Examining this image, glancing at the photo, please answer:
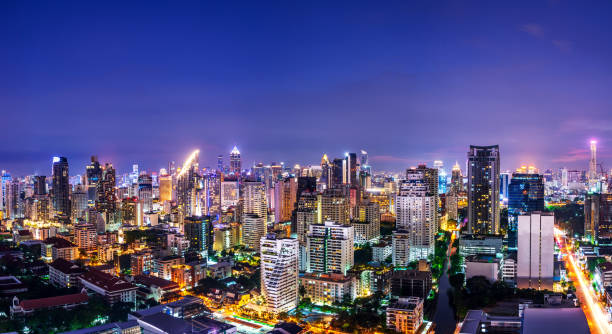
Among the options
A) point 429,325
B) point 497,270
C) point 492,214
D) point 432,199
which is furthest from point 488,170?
point 429,325

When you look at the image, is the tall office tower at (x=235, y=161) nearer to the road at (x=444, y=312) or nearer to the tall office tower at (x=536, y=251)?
the road at (x=444, y=312)

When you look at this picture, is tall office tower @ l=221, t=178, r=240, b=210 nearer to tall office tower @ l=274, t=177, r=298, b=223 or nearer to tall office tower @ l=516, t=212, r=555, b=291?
tall office tower @ l=274, t=177, r=298, b=223

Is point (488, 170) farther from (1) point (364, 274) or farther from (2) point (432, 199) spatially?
(1) point (364, 274)

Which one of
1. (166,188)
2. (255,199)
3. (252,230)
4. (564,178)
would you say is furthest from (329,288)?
(564,178)

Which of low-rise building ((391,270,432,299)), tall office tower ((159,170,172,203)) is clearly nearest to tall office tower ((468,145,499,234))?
low-rise building ((391,270,432,299))

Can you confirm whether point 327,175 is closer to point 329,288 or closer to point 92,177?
point 92,177

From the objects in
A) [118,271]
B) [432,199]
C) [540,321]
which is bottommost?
[118,271]
